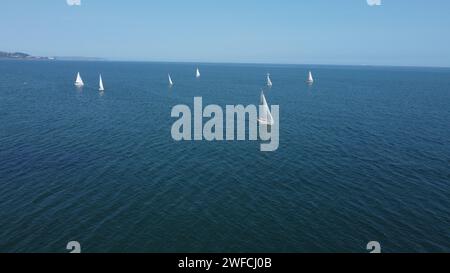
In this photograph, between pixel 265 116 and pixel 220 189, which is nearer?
pixel 220 189

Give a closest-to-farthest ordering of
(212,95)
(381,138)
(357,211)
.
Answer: (357,211) < (381,138) < (212,95)

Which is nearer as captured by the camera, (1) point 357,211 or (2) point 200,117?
(1) point 357,211

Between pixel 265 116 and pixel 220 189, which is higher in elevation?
pixel 265 116

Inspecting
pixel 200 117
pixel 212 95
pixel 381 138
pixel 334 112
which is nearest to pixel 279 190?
pixel 381 138

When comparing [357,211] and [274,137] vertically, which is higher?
[274,137]

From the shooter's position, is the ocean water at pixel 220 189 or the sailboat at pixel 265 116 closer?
the ocean water at pixel 220 189

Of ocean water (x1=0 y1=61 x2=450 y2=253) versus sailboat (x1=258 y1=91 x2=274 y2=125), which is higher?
sailboat (x1=258 y1=91 x2=274 y2=125)

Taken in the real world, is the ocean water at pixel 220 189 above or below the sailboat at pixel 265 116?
below

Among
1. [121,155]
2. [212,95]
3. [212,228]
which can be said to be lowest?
[212,228]

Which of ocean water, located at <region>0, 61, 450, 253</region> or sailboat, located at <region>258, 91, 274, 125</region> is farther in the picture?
sailboat, located at <region>258, 91, 274, 125</region>
